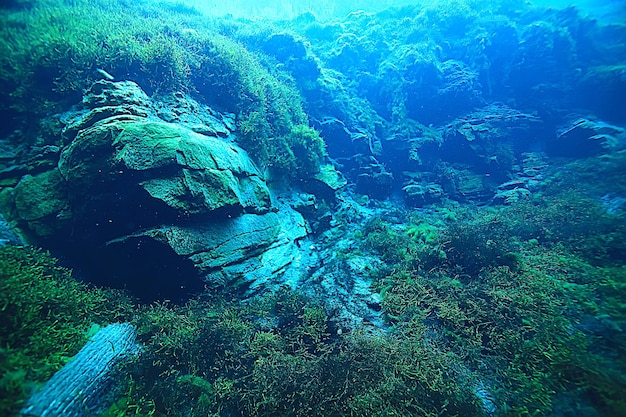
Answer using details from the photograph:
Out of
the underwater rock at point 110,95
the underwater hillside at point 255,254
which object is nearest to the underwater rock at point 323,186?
the underwater hillside at point 255,254

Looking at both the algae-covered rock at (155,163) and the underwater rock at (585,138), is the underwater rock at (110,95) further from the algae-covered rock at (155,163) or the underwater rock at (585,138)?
the underwater rock at (585,138)

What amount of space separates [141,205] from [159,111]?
513cm

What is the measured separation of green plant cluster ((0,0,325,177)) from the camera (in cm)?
945

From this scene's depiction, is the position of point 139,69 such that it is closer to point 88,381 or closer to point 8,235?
point 8,235

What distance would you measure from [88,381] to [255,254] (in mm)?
5870

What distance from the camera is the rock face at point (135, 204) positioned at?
770 cm

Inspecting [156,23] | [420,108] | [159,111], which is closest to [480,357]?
[159,111]

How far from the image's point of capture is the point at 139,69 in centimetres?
1169

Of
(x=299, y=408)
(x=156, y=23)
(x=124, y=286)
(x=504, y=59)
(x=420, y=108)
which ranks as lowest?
(x=299, y=408)

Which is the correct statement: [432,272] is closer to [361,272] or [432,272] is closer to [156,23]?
[361,272]

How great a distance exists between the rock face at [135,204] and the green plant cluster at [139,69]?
1873 mm

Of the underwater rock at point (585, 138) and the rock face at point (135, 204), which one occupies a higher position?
the rock face at point (135, 204)

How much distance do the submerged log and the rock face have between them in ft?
6.74

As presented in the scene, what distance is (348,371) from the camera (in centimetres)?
588
